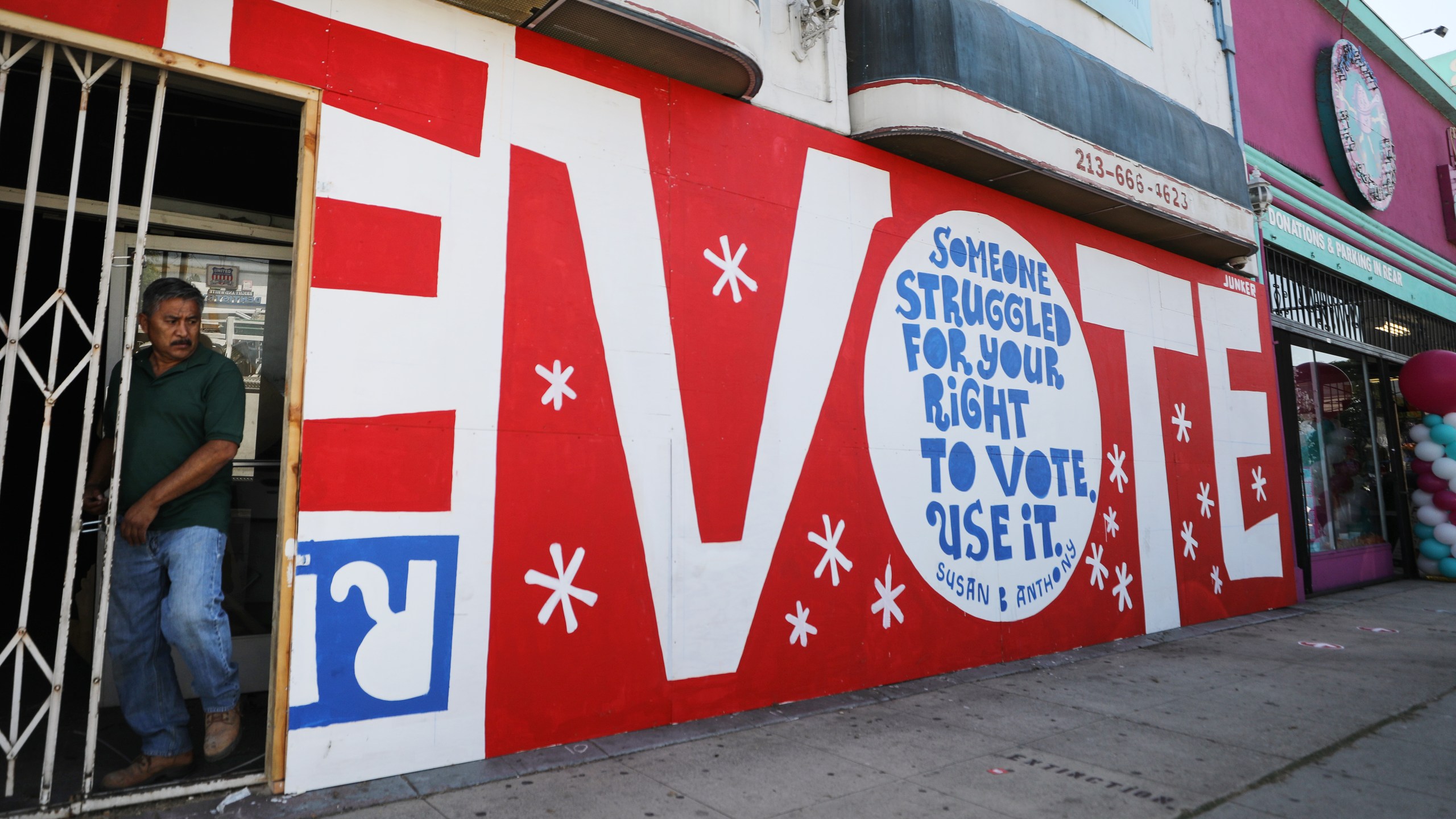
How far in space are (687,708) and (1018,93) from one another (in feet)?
14.9

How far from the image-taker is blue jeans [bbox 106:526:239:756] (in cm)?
316

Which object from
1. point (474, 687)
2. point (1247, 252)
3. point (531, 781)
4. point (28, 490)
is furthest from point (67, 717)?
point (1247, 252)

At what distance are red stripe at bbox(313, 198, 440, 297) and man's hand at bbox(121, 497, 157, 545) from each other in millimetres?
1032

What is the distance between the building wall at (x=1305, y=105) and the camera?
9.27 metres

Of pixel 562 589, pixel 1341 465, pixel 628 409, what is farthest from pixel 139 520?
pixel 1341 465

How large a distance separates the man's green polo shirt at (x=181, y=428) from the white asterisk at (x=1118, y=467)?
6.04 m

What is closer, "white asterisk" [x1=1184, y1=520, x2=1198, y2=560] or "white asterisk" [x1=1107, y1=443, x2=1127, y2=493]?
"white asterisk" [x1=1107, y1=443, x2=1127, y2=493]

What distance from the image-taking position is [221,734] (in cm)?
322

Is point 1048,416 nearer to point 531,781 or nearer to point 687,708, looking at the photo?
point 687,708

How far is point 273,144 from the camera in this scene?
4.72 m

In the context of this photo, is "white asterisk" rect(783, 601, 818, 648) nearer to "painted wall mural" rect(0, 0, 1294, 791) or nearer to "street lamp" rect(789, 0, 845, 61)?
"painted wall mural" rect(0, 0, 1294, 791)

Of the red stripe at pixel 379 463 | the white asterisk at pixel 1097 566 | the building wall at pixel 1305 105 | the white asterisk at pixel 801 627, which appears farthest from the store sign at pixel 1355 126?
the red stripe at pixel 379 463

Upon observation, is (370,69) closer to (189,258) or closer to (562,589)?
(189,258)

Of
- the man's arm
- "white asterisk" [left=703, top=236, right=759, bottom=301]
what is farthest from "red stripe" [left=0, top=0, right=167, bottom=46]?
"white asterisk" [left=703, top=236, right=759, bottom=301]
